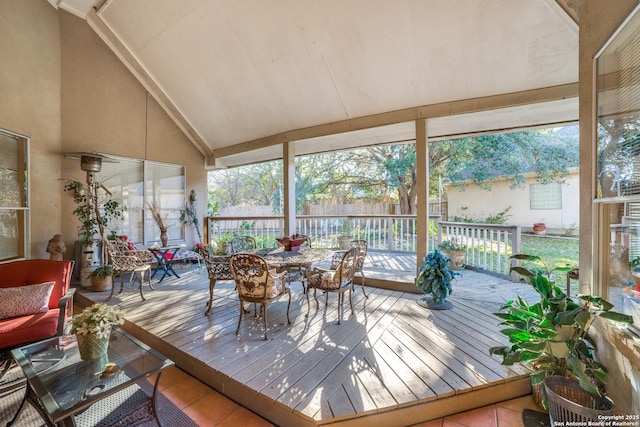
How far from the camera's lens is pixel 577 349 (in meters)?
1.74

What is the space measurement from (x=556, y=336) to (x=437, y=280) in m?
1.48

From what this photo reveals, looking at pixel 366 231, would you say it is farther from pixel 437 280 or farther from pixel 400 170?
pixel 400 170

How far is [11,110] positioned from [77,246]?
221 centimetres

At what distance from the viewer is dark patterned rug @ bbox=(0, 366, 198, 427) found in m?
1.61

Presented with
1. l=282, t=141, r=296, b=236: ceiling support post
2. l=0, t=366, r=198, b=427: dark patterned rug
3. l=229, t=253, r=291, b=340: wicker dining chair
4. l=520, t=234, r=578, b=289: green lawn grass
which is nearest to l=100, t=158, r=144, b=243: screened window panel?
l=282, t=141, r=296, b=236: ceiling support post

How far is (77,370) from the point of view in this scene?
1717 millimetres

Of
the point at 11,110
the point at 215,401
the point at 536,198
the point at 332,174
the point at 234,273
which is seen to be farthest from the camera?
the point at 332,174

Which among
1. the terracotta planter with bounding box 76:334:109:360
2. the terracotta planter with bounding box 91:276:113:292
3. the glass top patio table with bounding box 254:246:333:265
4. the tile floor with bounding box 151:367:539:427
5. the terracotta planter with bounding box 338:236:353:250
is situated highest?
the glass top patio table with bounding box 254:246:333:265

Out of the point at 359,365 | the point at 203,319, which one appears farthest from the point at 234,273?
the point at 359,365

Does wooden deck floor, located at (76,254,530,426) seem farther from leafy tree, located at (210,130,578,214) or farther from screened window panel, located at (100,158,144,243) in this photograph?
leafy tree, located at (210,130,578,214)

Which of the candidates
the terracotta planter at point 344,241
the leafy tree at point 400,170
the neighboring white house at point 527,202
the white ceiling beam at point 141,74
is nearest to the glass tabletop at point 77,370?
the terracotta planter at point 344,241

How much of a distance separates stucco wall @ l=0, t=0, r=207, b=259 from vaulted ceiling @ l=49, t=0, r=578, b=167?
399mm

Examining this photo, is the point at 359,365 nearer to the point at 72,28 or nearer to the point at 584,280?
the point at 584,280

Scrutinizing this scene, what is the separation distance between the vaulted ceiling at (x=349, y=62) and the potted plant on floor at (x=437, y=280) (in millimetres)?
2062
